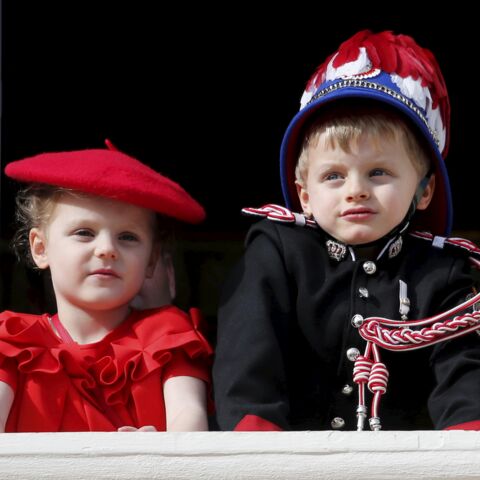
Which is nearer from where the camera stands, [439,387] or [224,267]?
[439,387]

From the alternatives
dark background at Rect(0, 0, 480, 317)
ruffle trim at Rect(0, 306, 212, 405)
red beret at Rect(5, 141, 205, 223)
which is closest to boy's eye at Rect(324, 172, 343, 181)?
red beret at Rect(5, 141, 205, 223)

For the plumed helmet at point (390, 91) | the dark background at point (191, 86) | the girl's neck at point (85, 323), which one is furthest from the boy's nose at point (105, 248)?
the dark background at point (191, 86)

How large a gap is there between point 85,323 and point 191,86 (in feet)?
4.26

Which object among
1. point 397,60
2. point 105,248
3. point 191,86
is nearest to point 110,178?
point 105,248

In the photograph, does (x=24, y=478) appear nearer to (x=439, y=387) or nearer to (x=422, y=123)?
(x=439, y=387)

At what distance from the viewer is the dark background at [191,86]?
11.6 ft

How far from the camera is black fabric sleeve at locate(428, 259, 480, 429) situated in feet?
7.49

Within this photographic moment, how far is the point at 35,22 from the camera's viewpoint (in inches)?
137

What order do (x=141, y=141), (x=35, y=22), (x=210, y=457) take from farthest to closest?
(x=141, y=141), (x=35, y=22), (x=210, y=457)

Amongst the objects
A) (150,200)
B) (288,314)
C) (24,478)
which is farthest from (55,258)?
(24,478)

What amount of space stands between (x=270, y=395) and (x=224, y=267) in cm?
130

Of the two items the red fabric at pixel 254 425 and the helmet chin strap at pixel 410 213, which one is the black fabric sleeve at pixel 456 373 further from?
the red fabric at pixel 254 425

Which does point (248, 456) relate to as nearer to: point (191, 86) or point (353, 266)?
point (353, 266)

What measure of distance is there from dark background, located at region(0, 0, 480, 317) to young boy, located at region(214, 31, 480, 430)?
1045 mm
